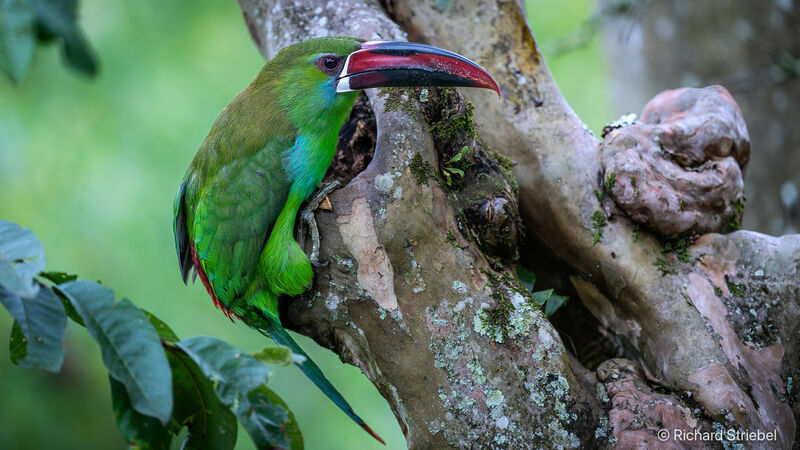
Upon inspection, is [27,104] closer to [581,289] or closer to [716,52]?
[581,289]

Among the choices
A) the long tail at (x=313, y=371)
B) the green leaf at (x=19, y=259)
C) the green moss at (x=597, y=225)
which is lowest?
the long tail at (x=313, y=371)

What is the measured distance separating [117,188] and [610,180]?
3944 millimetres

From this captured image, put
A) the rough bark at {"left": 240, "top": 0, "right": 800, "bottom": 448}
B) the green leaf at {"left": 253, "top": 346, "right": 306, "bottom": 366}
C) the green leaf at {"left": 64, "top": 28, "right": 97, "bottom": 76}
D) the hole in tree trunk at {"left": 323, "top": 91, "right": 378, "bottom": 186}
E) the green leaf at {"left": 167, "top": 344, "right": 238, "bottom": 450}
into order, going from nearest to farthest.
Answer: the green leaf at {"left": 64, "top": 28, "right": 97, "bottom": 76} → the green leaf at {"left": 253, "top": 346, "right": 306, "bottom": 366} → the green leaf at {"left": 167, "top": 344, "right": 238, "bottom": 450} → the rough bark at {"left": 240, "top": 0, "right": 800, "bottom": 448} → the hole in tree trunk at {"left": 323, "top": 91, "right": 378, "bottom": 186}

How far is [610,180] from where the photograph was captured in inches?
93.8

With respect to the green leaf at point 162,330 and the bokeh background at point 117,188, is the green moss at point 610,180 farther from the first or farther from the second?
the bokeh background at point 117,188

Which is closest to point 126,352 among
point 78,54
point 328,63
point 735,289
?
point 78,54

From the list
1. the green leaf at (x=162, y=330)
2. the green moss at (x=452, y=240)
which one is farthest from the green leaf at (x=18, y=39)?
the green moss at (x=452, y=240)

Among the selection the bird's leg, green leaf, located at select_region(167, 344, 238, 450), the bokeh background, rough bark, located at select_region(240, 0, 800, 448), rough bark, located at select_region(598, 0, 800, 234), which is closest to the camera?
green leaf, located at select_region(167, 344, 238, 450)

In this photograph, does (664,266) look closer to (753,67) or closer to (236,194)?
(236,194)

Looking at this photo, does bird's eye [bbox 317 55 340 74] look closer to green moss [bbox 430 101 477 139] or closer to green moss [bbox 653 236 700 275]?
green moss [bbox 430 101 477 139]

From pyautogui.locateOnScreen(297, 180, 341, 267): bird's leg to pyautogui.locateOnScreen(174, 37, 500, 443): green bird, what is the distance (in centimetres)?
4

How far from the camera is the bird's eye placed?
2420 millimetres

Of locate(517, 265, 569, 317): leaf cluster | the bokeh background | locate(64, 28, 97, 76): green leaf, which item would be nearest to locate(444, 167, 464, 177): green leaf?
locate(517, 265, 569, 317): leaf cluster

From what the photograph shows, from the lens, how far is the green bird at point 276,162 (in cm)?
224
